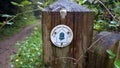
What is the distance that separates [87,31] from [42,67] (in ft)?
1.65

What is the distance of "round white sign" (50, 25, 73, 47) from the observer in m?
2.02

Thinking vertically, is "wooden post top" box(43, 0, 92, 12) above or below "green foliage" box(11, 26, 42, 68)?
above

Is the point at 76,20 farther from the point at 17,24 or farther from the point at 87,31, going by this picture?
the point at 17,24

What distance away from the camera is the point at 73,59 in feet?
6.84

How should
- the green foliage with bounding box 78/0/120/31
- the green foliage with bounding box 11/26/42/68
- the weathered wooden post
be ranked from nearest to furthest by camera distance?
Answer: the weathered wooden post, the green foliage with bounding box 78/0/120/31, the green foliage with bounding box 11/26/42/68

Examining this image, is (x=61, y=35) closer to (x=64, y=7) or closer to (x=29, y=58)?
(x=64, y=7)

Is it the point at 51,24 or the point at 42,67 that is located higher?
the point at 51,24

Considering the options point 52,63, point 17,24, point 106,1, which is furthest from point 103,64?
point 17,24

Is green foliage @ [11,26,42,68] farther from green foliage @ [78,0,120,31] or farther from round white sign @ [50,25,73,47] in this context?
green foliage @ [78,0,120,31]

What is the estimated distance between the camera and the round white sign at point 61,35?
79.5 inches

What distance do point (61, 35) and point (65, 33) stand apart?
0.04 metres

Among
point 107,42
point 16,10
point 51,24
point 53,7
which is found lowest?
point 107,42

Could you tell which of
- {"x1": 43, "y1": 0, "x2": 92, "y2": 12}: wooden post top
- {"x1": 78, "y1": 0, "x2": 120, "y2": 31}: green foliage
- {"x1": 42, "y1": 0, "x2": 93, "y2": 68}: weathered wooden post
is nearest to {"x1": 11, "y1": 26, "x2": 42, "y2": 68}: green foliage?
{"x1": 42, "y1": 0, "x2": 93, "y2": 68}: weathered wooden post

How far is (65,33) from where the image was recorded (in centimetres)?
203
